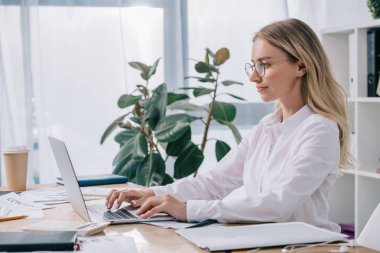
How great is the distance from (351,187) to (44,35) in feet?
6.48

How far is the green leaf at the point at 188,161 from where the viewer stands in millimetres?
3104

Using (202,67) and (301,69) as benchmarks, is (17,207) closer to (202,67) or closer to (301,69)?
(301,69)

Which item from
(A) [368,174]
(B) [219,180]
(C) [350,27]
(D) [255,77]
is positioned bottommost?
(A) [368,174]

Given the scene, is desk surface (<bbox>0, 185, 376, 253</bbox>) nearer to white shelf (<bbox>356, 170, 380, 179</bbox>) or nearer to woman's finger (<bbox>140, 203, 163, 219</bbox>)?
woman's finger (<bbox>140, 203, 163, 219</bbox>)

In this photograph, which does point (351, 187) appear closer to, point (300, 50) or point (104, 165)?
point (104, 165)

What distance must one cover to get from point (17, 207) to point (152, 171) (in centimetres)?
130

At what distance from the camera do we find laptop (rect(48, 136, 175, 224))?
1477 mm

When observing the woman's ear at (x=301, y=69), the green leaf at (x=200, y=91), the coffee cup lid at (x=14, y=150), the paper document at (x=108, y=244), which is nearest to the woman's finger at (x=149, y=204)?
the paper document at (x=108, y=244)

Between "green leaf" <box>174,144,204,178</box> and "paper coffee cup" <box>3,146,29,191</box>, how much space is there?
1.14m

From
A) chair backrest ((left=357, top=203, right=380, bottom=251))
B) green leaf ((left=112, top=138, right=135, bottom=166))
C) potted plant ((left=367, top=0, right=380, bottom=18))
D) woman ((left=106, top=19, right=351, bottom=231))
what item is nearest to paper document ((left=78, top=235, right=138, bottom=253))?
woman ((left=106, top=19, right=351, bottom=231))

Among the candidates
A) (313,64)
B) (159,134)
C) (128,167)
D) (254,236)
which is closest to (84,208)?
(254,236)

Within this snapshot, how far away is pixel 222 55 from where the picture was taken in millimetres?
3180

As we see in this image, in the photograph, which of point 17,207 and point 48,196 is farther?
point 48,196

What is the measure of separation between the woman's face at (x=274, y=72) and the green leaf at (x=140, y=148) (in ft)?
4.32
